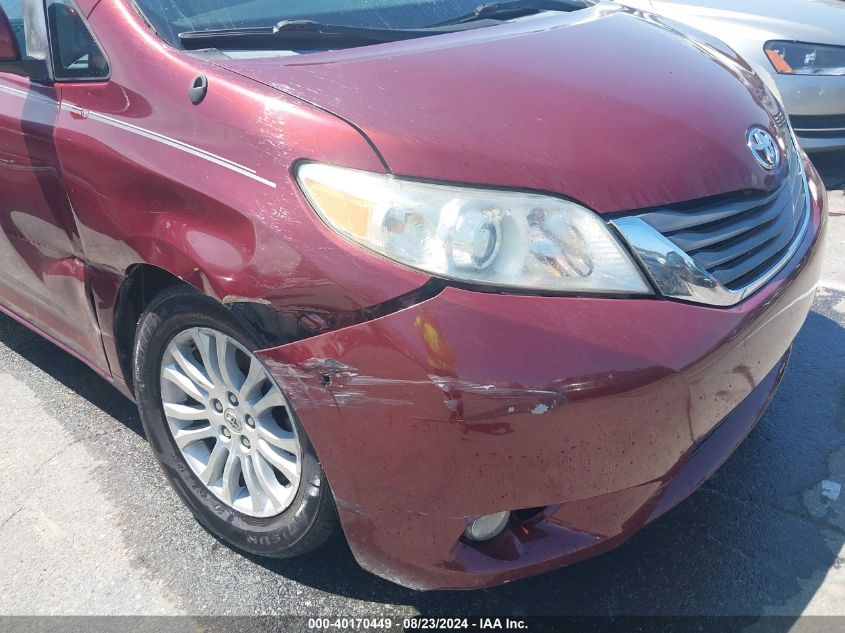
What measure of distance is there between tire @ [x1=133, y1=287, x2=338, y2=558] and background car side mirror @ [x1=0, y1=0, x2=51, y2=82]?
0.77 meters

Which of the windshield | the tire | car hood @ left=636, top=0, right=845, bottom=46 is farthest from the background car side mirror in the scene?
car hood @ left=636, top=0, right=845, bottom=46

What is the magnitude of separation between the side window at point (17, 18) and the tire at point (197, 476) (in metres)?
0.89

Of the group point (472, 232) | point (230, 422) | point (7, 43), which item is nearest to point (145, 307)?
point (230, 422)

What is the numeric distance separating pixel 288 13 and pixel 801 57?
11.4 ft

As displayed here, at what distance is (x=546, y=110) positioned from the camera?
6.46 feet

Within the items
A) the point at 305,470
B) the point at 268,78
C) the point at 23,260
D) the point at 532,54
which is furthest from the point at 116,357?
the point at 532,54

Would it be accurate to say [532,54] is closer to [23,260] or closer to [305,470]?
[305,470]

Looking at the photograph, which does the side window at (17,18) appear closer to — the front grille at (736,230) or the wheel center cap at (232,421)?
the wheel center cap at (232,421)

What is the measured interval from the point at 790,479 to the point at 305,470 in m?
1.48

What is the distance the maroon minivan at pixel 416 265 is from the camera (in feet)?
5.52

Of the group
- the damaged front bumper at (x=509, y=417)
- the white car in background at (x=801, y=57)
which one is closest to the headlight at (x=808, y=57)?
the white car in background at (x=801, y=57)

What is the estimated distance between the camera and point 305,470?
1.94m

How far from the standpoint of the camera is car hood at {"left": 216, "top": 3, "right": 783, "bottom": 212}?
180 cm

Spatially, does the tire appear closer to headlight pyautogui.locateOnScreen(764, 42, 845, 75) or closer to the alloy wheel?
the alloy wheel
